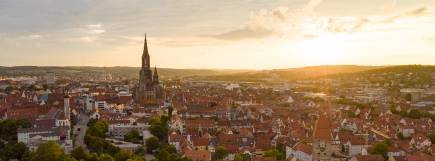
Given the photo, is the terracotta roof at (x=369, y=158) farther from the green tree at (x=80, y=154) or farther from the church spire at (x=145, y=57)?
the church spire at (x=145, y=57)

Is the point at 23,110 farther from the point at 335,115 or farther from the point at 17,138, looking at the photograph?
the point at 335,115

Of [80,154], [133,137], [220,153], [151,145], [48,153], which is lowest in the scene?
[133,137]

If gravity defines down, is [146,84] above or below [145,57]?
below

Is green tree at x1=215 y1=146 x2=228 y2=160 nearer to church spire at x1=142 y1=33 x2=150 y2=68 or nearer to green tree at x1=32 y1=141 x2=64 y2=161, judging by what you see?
green tree at x1=32 y1=141 x2=64 y2=161

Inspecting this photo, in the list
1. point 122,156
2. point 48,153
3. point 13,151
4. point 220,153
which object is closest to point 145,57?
point 13,151

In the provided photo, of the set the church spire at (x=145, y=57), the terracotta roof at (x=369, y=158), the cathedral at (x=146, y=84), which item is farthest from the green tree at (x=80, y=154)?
the church spire at (x=145, y=57)

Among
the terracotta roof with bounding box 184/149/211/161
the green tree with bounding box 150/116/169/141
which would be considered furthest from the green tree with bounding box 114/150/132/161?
the green tree with bounding box 150/116/169/141

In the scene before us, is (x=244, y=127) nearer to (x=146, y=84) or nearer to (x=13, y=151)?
(x=13, y=151)
